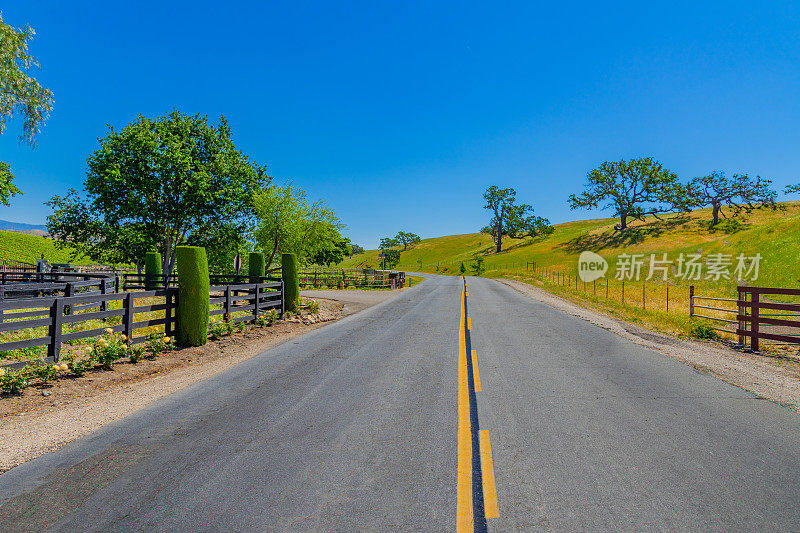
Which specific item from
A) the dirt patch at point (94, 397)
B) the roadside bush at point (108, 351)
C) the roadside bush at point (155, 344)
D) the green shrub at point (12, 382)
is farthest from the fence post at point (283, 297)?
the green shrub at point (12, 382)

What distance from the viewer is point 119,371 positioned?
7.20 meters

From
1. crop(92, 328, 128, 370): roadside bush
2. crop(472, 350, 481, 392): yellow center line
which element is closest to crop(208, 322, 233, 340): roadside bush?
crop(92, 328, 128, 370): roadside bush

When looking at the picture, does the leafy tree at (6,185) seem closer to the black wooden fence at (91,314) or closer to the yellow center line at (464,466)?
the black wooden fence at (91,314)

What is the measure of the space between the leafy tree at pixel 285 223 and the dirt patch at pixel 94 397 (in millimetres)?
24247

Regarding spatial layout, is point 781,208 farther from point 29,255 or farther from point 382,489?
point 29,255

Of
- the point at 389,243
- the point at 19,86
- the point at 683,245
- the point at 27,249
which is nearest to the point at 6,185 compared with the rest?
the point at 19,86

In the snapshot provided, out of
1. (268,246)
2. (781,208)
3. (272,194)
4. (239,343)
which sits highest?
(781,208)

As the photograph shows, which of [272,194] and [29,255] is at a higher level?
[272,194]

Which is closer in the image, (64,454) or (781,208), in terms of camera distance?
(64,454)

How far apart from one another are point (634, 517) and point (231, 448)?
360cm

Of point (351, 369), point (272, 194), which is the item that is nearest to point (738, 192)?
point (272, 194)

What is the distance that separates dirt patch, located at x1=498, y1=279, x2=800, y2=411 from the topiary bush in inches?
432

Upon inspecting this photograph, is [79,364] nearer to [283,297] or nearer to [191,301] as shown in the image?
[191,301]

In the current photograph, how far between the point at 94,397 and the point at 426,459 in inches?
212
